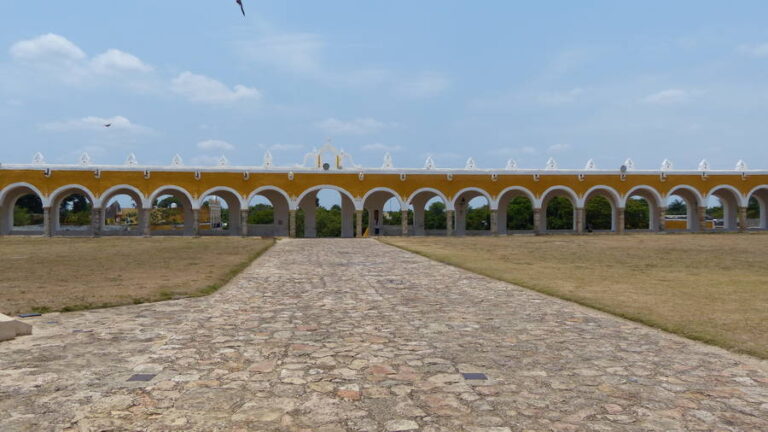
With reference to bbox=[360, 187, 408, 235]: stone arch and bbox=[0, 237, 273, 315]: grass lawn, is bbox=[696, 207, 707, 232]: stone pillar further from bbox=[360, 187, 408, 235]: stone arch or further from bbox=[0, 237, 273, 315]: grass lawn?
bbox=[0, 237, 273, 315]: grass lawn

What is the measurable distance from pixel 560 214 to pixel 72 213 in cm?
5465

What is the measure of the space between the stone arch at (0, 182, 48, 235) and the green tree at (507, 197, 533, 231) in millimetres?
39386

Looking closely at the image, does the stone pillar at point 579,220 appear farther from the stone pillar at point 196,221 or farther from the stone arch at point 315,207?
the stone pillar at point 196,221

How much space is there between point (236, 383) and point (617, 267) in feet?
35.3

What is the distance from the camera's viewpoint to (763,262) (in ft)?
42.2

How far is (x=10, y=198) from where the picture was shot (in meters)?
30.0

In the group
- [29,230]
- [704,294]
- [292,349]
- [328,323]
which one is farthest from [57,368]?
[29,230]

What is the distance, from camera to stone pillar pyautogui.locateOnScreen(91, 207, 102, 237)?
1148 inches

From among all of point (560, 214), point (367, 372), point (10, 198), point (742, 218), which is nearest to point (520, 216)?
point (560, 214)

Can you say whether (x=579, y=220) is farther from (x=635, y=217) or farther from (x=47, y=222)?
(x=47, y=222)

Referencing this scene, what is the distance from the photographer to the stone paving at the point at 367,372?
9.74 feet

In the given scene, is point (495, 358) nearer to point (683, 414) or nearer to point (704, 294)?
point (683, 414)

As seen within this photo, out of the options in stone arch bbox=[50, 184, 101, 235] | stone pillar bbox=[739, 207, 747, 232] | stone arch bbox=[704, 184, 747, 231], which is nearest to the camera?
stone arch bbox=[50, 184, 101, 235]

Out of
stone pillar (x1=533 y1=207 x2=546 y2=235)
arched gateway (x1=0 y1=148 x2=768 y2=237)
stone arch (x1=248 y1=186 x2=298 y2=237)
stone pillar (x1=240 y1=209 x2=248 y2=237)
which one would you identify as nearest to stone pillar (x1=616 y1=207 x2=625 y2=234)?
arched gateway (x1=0 y1=148 x2=768 y2=237)
